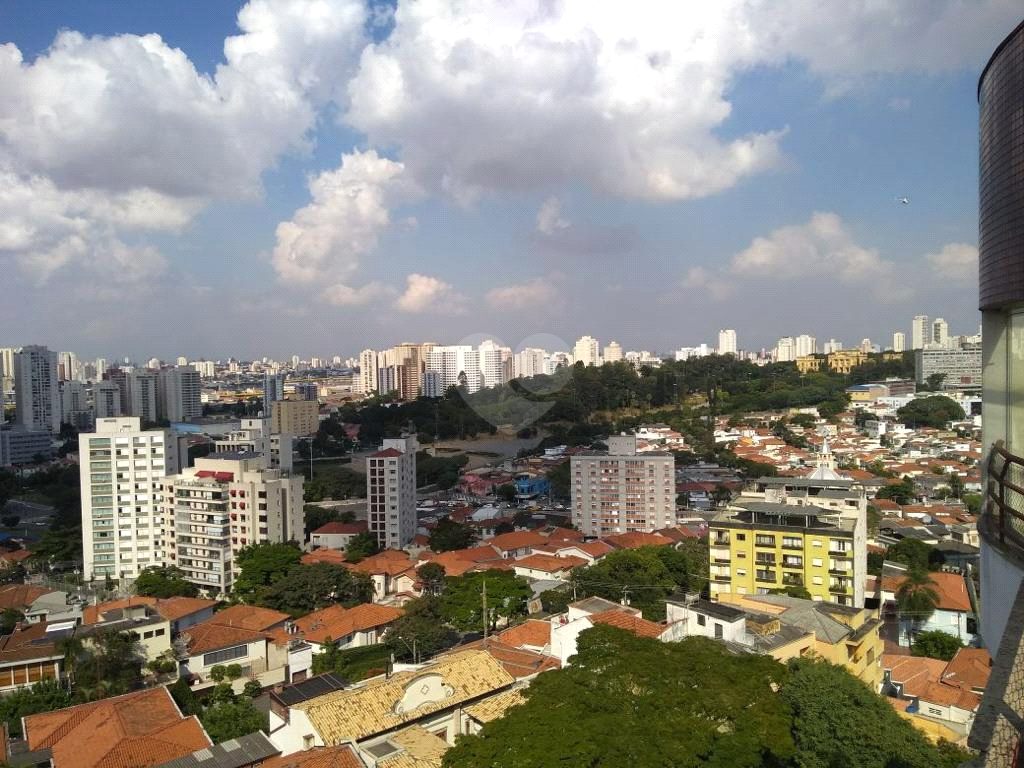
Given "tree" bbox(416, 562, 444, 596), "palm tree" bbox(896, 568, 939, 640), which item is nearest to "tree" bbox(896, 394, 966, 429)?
"palm tree" bbox(896, 568, 939, 640)

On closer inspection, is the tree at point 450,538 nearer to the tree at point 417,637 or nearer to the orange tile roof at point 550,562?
the orange tile roof at point 550,562

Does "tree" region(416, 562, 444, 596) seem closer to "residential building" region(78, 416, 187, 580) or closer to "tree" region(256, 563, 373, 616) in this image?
"tree" region(256, 563, 373, 616)

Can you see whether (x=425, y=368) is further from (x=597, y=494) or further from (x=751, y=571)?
(x=751, y=571)

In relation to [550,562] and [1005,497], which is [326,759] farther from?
[550,562]

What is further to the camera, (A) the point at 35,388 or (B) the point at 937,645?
(A) the point at 35,388

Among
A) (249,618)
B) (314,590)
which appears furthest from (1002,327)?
(314,590)

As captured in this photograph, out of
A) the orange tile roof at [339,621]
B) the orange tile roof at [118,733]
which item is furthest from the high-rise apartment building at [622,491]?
the orange tile roof at [118,733]
